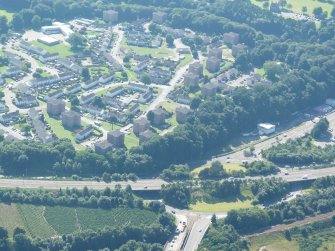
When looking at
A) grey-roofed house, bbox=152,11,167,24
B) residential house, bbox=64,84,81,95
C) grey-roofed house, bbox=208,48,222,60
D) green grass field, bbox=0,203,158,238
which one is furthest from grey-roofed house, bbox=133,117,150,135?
grey-roofed house, bbox=152,11,167,24

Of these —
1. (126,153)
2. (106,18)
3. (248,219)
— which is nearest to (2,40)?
(106,18)

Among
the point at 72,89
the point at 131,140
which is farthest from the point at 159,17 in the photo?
the point at 131,140

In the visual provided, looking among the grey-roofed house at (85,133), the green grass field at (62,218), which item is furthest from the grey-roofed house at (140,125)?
the green grass field at (62,218)

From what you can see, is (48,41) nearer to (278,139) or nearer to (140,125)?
(140,125)

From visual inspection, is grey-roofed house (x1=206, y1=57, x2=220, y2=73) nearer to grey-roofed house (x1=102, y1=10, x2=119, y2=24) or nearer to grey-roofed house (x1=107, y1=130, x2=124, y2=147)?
grey-roofed house (x1=102, y1=10, x2=119, y2=24)

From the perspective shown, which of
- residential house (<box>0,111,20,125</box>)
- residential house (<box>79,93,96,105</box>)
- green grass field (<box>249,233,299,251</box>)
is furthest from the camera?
residential house (<box>79,93,96,105</box>)
